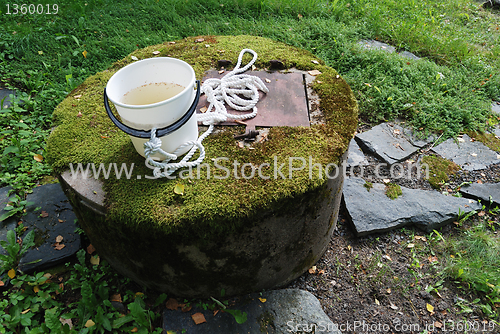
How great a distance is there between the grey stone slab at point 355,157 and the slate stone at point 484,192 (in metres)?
0.98

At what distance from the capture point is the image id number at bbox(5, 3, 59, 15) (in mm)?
5129

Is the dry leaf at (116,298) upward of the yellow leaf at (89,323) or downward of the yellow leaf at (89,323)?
downward

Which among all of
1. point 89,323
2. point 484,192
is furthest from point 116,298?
point 484,192

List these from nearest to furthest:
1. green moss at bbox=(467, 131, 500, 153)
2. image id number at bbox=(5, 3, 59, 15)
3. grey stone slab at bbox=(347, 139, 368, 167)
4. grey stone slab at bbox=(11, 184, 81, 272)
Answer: grey stone slab at bbox=(11, 184, 81, 272) → grey stone slab at bbox=(347, 139, 368, 167) → green moss at bbox=(467, 131, 500, 153) → image id number at bbox=(5, 3, 59, 15)

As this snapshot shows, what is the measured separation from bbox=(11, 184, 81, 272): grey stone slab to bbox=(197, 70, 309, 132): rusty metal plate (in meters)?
1.51

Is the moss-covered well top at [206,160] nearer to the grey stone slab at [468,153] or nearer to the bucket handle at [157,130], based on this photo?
the bucket handle at [157,130]

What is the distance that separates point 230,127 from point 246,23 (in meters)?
3.44

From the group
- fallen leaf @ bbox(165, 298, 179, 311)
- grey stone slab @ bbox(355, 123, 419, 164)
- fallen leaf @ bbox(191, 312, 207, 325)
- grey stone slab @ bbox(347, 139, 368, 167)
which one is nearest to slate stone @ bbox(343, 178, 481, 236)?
grey stone slab @ bbox(347, 139, 368, 167)

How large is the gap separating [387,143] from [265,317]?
7.70 ft

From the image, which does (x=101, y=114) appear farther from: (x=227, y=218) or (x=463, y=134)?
(x=463, y=134)

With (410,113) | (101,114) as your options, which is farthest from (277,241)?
(410,113)

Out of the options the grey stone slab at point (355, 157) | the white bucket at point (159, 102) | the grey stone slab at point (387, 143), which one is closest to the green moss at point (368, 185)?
the grey stone slab at point (355, 157)

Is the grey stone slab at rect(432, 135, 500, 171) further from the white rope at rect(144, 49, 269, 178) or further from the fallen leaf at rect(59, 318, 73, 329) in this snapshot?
the fallen leaf at rect(59, 318, 73, 329)

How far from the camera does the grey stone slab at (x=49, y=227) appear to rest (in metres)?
2.54
